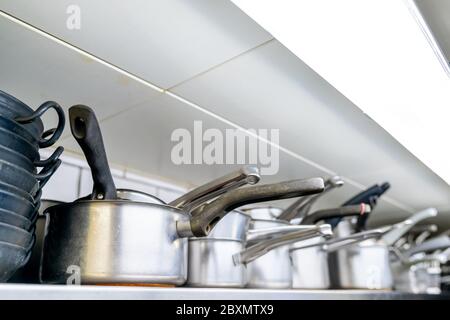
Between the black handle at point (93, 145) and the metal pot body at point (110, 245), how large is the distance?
3cm

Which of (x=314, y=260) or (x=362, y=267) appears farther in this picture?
(x=362, y=267)

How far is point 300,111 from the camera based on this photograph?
0.87 meters

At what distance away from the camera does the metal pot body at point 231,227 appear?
2.56 ft

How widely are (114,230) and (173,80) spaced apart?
29 centimetres

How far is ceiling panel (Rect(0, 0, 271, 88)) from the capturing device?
56 centimetres

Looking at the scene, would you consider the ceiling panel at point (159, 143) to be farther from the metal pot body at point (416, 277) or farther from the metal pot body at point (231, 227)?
the metal pot body at point (416, 277)

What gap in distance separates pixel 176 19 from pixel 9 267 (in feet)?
1.19

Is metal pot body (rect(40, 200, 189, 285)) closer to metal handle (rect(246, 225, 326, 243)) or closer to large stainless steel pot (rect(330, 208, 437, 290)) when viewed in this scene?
metal handle (rect(246, 225, 326, 243))

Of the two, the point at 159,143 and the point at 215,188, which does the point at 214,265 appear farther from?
the point at 159,143

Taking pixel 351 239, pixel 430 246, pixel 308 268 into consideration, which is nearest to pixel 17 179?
pixel 308 268

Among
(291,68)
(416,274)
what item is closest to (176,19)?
(291,68)

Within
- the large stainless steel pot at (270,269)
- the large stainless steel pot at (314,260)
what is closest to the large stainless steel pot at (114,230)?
the large stainless steel pot at (270,269)

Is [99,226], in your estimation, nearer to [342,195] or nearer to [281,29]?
[281,29]

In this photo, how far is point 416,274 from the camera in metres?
1.54
